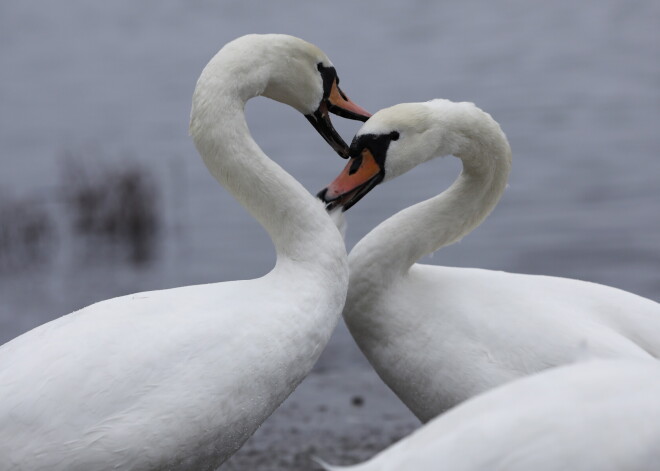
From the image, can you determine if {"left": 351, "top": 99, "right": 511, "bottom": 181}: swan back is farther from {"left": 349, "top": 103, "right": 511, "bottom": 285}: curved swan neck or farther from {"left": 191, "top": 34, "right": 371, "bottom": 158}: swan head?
{"left": 191, "top": 34, "right": 371, "bottom": 158}: swan head

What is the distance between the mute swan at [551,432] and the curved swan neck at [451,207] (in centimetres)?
214

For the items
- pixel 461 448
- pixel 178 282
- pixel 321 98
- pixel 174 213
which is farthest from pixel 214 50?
pixel 461 448

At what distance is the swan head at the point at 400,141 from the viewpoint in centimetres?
532

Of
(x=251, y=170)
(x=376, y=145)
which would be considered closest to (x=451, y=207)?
(x=376, y=145)

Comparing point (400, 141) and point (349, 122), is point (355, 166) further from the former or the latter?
point (349, 122)

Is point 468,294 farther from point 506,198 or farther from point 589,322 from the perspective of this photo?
point 506,198

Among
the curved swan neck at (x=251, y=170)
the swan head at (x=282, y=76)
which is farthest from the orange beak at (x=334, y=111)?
the curved swan neck at (x=251, y=170)

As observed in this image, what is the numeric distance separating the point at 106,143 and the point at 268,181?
8.68 m

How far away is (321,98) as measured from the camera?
17.7ft

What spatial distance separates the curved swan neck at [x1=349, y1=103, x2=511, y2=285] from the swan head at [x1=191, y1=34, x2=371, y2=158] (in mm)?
380

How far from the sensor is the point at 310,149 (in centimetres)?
1312

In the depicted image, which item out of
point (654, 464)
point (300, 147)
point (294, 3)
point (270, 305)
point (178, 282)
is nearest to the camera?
point (654, 464)

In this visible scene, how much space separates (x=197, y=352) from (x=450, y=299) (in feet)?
3.85

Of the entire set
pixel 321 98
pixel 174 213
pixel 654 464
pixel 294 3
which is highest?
pixel 294 3
